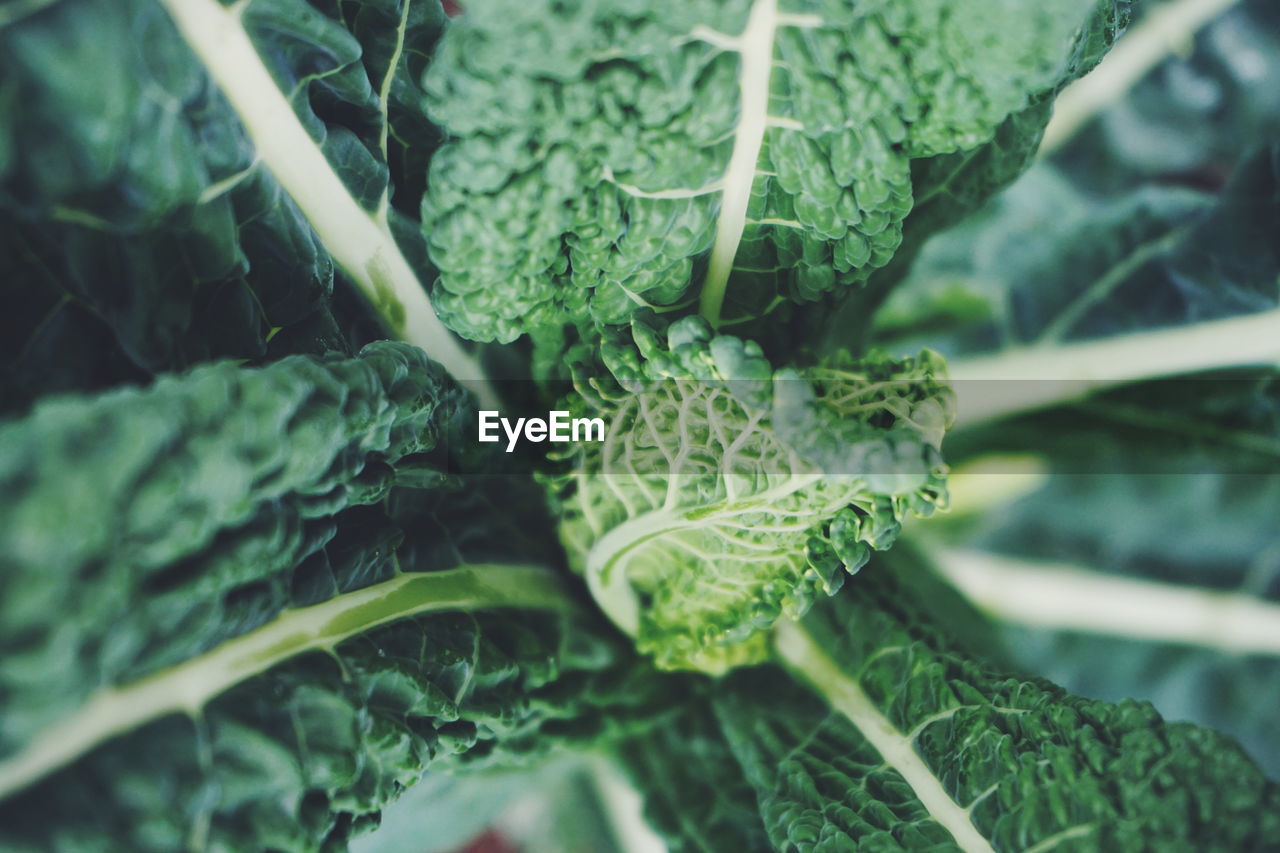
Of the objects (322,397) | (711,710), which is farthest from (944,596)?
(322,397)

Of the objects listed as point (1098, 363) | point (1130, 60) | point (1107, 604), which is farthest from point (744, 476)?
point (1130, 60)

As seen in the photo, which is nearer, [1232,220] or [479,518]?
[479,518]

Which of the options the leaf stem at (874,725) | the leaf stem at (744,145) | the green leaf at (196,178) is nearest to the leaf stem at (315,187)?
the green leaf at (196,178)

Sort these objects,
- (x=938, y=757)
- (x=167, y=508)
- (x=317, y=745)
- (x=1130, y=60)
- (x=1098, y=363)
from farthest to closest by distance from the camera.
→ (x=1130, y=60) → (x=1098, y=363) → (x=938, y=757) → (x=317, y=745) → (x=167, y=508)

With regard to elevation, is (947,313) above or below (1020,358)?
above

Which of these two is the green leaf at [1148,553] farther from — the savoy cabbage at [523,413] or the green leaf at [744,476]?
the green leaf at [744,476]

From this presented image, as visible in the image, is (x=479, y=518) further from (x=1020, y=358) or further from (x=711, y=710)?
(x=1020, y=358)

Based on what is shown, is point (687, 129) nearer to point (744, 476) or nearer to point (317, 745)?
point (744, 476)
